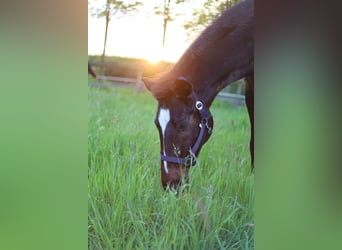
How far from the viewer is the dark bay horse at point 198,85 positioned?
85.5 inches

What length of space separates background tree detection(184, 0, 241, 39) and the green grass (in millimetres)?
431

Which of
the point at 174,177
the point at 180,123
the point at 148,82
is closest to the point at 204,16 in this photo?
the point at 148,82

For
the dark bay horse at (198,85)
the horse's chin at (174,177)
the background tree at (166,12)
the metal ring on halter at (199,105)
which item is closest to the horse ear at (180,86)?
the dark bay horse at (198,85)

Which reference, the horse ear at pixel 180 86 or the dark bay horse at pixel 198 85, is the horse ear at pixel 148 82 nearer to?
the dark bay horse at pixel 198 85

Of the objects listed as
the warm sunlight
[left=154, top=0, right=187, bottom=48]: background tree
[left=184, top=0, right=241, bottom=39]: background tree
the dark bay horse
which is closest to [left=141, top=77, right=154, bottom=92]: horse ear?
the dark bay horse

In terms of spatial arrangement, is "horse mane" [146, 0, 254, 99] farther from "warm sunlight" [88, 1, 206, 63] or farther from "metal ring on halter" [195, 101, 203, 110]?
"metal ring on halter" [195, 101, 203, 110]

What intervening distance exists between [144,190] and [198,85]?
0.64 m

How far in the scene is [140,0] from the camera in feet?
7.06

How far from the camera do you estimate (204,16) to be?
2.20 m

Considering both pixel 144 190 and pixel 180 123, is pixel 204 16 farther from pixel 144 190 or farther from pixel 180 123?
pixel 144 190

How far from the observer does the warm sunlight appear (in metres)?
2.13

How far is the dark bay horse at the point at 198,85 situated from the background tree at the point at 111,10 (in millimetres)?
353
